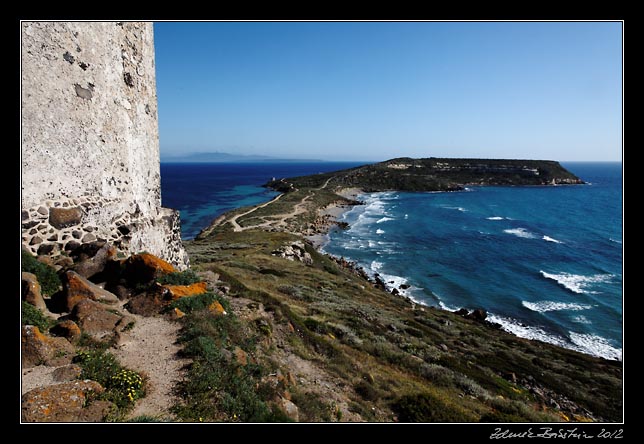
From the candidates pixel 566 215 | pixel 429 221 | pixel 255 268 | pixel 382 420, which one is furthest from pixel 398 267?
pixel 566 215

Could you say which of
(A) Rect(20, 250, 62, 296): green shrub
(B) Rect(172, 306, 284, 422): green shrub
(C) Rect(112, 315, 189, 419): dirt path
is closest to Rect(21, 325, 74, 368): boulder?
(C) Rect(112, 315, 189, 419): dirt path

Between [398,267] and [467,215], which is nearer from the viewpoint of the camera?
[398,267]

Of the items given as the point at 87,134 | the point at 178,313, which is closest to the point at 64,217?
the point at 87,134

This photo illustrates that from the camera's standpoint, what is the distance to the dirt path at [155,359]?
250 inches

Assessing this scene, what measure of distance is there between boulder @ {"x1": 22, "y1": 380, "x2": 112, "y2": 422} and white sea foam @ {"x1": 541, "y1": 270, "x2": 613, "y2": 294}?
45831mm

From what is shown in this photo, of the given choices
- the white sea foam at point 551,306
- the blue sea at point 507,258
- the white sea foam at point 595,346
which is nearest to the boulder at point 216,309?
the blue sea at point 507,258

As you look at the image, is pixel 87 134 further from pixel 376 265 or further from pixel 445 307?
pixel 376 265

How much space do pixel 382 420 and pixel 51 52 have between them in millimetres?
12931

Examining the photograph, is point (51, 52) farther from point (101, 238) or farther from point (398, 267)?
point (398, 267)

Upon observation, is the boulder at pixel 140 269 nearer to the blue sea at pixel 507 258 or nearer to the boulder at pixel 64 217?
the boulder at pixel 64 217

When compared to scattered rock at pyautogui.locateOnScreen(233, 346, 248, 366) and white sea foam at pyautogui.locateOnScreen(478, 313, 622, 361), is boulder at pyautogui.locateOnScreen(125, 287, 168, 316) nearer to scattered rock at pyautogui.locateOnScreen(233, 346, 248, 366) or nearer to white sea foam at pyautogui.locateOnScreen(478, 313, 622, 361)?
scattered rock at pyautogui.locateOnScreen(233, 346, 248, 366)

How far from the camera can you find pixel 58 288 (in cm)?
888

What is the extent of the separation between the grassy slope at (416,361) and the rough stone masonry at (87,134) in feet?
20.0

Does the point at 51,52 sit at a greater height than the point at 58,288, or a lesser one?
greater
